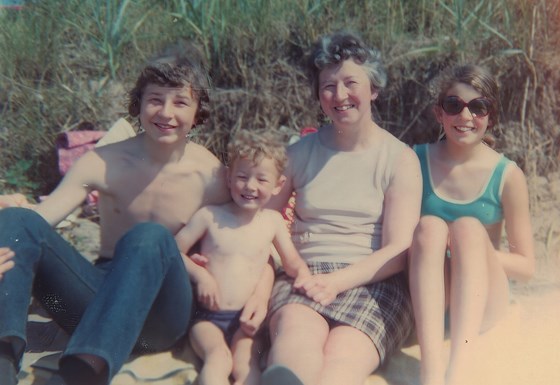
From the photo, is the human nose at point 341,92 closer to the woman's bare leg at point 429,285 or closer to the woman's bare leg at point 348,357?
the woman's bare leg at point 429,285

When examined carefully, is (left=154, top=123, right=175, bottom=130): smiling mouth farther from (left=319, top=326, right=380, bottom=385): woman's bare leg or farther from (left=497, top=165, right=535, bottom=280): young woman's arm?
(left=497, top=165, right=535, bottom=280): young woman's arm

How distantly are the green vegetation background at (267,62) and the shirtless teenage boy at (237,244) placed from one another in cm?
194

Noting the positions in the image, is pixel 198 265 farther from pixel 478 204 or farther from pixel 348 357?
pixel 478 204

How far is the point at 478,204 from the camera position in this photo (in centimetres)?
287

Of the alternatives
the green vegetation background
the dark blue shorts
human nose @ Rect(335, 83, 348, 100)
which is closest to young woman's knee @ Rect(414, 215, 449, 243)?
human nose @ Rect(335, 83, 348, 100)

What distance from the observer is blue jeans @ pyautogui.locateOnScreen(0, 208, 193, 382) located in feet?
7.59

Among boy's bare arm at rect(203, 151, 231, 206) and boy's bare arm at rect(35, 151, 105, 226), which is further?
boy's bare arm at rect(203, 151, 231, 206)

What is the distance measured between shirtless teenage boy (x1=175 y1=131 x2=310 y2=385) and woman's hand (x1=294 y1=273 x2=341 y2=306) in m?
0.06

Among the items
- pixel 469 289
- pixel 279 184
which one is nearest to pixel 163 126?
pixel 279 184

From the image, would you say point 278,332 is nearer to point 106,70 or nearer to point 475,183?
point 475,183

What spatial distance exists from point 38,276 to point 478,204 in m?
1.68

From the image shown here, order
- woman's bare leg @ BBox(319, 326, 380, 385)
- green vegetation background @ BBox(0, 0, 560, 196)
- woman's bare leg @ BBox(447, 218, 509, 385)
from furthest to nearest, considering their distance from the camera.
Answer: green vegetation background @ BBox(0, 0, 560, 196)
woman's bare leg @ BBox(447, 218, 509, 385)
woman's bare leg @ BBox(319, 326, 380, 385)

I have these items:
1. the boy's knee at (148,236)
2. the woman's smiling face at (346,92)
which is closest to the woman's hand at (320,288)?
the boy's knee at (148,236)

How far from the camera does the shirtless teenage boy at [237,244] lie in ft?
8.83
